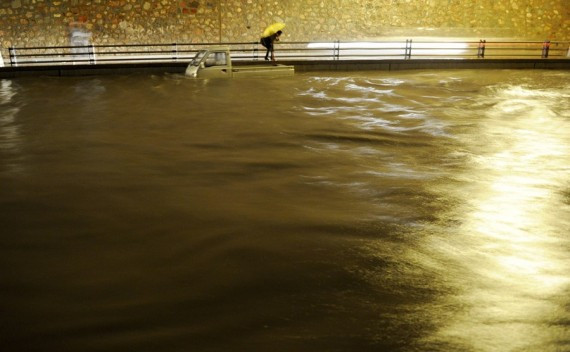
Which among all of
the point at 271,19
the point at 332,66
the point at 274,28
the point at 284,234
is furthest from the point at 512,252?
the point at 271,19

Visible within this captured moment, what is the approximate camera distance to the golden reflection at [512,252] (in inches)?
141

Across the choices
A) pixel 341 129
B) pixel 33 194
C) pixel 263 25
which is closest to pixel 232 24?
pixel 263 25

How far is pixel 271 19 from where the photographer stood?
23453mm

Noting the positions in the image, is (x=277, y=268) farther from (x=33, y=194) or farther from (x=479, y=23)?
(x=479, y=23)

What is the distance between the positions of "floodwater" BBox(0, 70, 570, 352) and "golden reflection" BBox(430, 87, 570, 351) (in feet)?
0.06

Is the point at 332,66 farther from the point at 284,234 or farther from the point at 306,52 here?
the point at 284,234

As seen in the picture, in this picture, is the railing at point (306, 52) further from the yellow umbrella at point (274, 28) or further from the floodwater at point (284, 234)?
the floodwater at point (284, 234)

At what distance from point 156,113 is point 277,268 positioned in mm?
7943

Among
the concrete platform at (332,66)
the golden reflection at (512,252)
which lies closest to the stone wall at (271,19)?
the concrete platform at (332,66)

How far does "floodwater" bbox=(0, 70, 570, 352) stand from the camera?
11.9ft

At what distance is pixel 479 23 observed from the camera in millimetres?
24938

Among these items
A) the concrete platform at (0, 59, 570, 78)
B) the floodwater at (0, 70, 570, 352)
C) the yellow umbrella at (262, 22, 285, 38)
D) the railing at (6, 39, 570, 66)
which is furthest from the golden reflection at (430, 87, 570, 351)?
the railing at (6, 39, 570, 66)

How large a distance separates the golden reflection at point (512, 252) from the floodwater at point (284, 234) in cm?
2

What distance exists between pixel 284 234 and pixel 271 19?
19597mm
